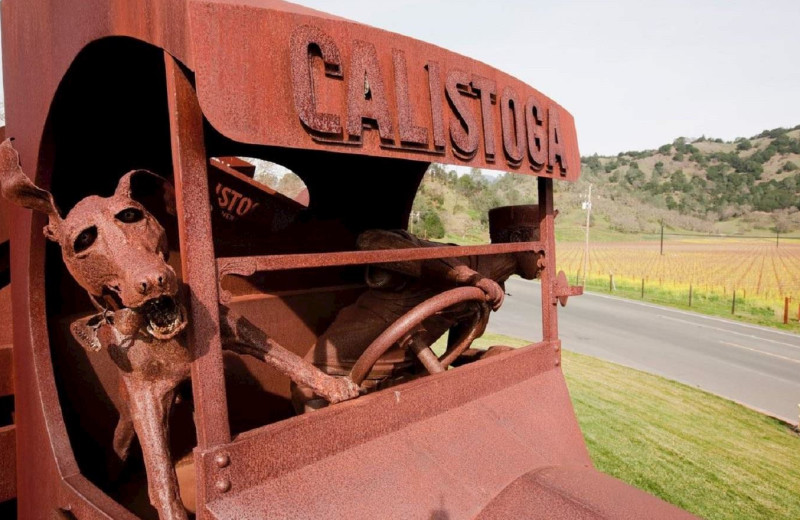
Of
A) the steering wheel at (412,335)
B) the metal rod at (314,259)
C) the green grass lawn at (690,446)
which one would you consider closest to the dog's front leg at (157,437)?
the metal rod at (314,259)

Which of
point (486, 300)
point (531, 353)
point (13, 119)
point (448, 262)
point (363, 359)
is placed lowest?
point (531, 353)

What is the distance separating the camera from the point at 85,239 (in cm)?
154

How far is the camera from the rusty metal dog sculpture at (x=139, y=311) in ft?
4.83

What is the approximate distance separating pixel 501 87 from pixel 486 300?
1004 millimetres

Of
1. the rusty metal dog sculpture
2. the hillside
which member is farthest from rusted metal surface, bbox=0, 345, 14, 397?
the hillside

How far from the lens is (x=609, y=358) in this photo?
1107cm

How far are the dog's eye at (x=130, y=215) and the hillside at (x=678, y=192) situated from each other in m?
56.4

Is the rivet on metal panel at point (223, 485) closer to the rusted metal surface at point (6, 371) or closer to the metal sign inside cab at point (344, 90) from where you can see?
the metal sign inside cab at point (344, 90)

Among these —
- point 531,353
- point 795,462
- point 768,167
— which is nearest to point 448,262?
point 531,353

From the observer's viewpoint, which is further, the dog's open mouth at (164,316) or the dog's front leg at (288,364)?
the dog's front leg at (288,364)

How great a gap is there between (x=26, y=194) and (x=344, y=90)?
103cm

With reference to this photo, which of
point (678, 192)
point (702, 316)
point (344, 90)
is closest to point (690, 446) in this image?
point (344, 90)

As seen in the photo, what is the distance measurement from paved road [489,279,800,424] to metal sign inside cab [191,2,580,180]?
27.9ft

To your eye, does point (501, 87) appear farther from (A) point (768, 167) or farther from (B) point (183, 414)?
(A) point (768, 167)
